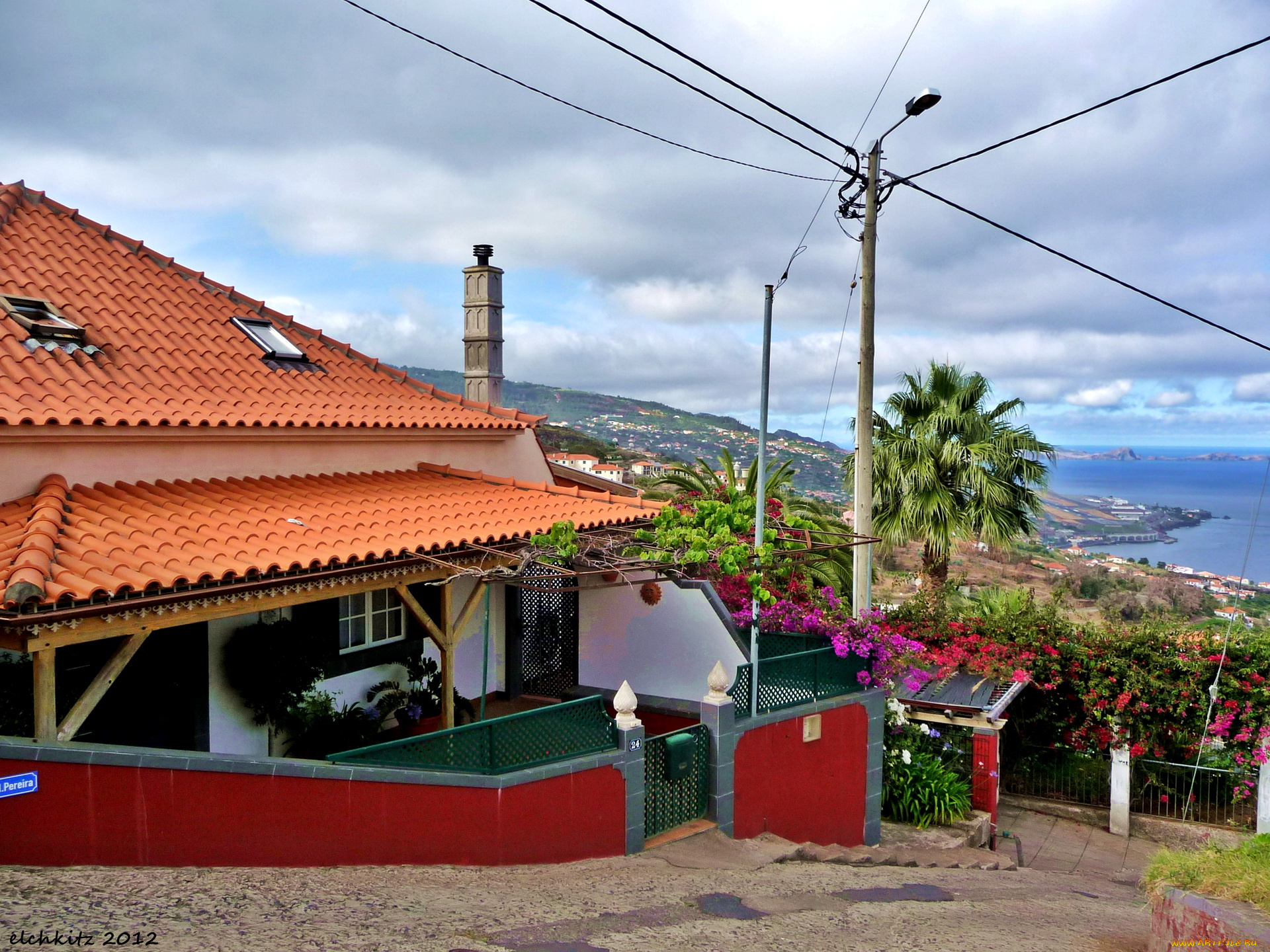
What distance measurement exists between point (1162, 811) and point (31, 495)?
17.4m

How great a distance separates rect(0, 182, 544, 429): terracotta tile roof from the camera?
917 centimetres

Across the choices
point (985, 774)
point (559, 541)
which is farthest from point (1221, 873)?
point (985, 774)

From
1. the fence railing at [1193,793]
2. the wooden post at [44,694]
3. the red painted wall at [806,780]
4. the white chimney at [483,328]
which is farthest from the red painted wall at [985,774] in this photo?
the wooden post at [44,694]

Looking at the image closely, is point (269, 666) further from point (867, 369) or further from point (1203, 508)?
point (1203, 508)

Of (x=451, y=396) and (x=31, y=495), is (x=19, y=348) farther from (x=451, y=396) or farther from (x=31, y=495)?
(x=451, y=396)

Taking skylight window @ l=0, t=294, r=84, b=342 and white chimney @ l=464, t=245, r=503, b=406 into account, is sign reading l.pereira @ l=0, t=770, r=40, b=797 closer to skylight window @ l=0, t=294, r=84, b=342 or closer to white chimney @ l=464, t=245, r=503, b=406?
skylight window @ l=0, t=294, r=84, b=342

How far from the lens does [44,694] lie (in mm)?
6305

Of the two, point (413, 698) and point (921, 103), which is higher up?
point (921, 103)

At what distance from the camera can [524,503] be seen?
11570 millimetres

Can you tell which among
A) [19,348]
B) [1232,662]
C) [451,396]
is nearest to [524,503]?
[451,396]

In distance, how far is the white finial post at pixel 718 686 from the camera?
1013 centimetres

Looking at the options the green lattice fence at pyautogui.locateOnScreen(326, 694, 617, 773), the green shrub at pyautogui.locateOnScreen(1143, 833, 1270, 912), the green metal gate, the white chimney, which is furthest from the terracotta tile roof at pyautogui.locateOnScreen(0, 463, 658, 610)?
the green shrub at pyautogui.locateOnScreen(1143, 833, 1270, 912)

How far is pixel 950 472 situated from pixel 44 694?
1610 centimetres

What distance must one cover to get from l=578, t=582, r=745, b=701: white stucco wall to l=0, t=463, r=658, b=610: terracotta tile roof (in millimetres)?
1288
